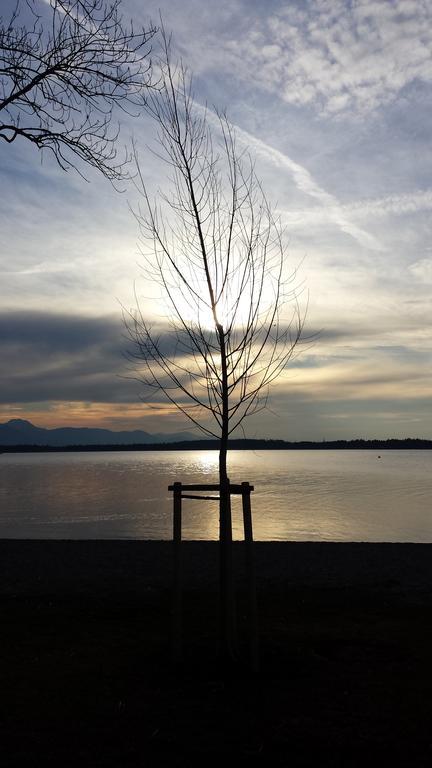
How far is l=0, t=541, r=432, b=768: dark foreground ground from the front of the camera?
583 centimetres

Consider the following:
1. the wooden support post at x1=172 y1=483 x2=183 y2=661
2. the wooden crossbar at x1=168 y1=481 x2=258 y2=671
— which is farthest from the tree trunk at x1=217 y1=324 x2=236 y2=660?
the wooden support post at x1=172 y1=483 x2=183 y2=661

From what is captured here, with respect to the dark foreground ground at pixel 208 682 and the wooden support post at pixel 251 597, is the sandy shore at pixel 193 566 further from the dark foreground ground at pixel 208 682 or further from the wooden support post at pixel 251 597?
the wooden support post at pixel 251 597

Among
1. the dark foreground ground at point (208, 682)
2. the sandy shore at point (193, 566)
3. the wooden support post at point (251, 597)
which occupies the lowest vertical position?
the sandy shore at point (193, 566)

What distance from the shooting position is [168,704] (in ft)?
22.7

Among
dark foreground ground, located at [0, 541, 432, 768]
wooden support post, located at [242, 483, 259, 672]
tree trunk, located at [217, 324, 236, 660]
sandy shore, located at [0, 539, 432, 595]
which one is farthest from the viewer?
sandy shore, located at [0, 539, 432, 595]

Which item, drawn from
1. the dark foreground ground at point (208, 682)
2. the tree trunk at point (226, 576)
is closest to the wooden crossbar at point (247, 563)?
the tree trunk at point (226, 576)

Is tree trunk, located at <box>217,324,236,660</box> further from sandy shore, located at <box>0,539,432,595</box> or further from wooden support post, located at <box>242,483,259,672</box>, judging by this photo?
sandy shore, located at <box>0,539,432,595</box>

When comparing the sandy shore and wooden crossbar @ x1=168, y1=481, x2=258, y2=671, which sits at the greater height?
wooden crossbar @ x1=168, y1=481, x2=258, y2=671

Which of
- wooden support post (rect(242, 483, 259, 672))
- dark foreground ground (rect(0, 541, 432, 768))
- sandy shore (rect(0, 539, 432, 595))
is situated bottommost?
sandy shore (rect(0, 539, 432, 595))

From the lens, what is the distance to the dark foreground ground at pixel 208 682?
5.83 meters

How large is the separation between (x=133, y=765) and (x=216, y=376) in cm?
473

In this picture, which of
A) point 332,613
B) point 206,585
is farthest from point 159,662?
point 206,585

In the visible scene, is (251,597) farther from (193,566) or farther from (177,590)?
(193,566)

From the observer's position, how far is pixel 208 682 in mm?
7559
